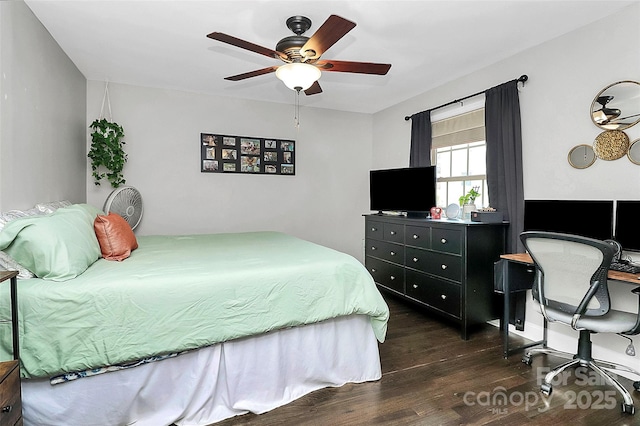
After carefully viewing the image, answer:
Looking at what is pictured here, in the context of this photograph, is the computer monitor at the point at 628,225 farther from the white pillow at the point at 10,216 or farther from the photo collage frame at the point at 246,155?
the white pillow at the point at 10,216

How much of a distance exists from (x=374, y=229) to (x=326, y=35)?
8.42ft

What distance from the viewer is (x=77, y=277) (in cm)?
168

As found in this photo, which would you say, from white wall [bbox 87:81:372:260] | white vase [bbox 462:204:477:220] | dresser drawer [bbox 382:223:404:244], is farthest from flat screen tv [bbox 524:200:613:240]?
white wall [bbox 87:81:372:260]

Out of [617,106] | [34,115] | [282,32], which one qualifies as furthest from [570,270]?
[34,115]

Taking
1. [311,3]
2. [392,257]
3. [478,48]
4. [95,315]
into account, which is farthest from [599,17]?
[95,315]

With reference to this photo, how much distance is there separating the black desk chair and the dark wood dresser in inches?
25.0

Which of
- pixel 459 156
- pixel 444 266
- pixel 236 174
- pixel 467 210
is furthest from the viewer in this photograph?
pixel 236 174

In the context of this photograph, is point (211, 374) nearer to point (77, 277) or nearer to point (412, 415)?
point (77, 277)

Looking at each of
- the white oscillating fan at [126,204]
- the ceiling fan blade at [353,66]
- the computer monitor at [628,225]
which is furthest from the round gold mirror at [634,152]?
the white oscillating fan at [126,204]

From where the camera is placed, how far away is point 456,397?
6.58 feet

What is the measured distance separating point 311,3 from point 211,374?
2.38m

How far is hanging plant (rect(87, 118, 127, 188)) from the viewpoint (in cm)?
345

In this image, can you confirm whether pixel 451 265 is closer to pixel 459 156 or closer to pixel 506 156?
pixel 506 156

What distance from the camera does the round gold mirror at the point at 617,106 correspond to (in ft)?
7.34
